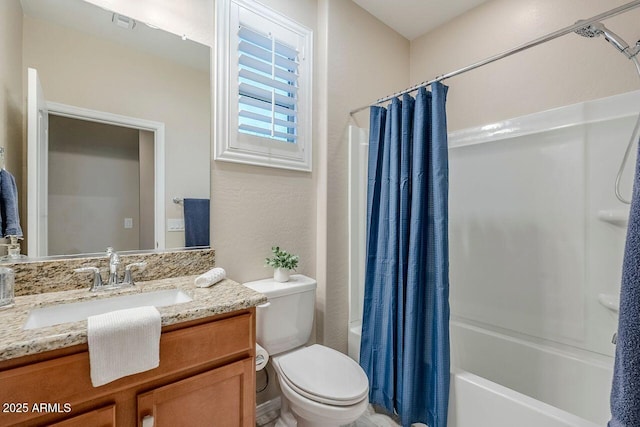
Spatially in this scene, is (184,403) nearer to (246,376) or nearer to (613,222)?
(246,376)

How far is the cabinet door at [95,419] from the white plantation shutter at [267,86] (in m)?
1.28

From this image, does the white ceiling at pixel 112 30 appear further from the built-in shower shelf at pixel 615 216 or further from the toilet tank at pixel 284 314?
the built-in shower shelf at pixel 615 216

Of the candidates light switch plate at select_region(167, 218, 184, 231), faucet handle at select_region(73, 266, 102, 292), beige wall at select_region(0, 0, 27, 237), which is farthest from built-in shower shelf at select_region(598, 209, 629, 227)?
beige wall at select_region(0, 0, 27, 237)

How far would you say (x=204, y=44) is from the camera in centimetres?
148

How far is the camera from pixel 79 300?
1.04 meters

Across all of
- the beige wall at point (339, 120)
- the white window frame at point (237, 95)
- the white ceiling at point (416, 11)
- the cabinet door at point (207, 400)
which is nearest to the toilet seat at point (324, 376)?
the cabinet door at point (207, 400)

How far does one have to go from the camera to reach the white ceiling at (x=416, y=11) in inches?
79.0

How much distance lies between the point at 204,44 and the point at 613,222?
7.39ft

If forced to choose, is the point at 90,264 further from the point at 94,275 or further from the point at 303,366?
the point at 303,366

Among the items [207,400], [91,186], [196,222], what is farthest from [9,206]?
[207,400]

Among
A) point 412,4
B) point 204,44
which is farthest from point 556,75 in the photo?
point 204,44

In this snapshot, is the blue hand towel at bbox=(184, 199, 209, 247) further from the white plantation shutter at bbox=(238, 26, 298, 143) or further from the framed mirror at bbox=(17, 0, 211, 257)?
the white plantation shutter at bbox=(238, 26, 298, 143)

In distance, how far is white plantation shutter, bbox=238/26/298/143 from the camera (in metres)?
1.60

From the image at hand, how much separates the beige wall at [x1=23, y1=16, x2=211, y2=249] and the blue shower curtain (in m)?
0.99
